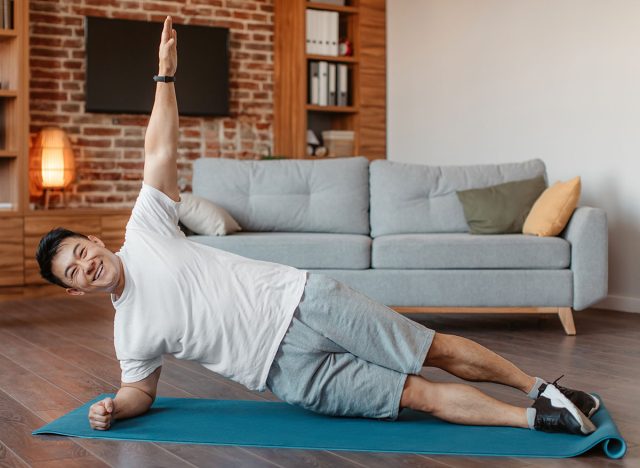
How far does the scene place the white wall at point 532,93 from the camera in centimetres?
521

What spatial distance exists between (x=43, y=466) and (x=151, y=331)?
436mm

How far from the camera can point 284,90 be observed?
23.0 feet

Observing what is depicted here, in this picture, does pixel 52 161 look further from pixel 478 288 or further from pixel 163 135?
pixel 163 135

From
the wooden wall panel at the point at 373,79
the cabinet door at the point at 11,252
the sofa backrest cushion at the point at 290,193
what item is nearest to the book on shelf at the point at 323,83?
the wooden wall panel at the point at 373,79

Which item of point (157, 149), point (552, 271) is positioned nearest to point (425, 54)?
point (552, 271)

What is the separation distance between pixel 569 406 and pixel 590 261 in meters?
2.06

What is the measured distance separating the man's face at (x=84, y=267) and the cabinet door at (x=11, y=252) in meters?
3.65

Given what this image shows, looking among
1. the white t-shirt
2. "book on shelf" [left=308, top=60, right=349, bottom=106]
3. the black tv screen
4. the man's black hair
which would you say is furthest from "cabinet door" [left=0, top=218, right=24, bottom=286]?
the man's black hair

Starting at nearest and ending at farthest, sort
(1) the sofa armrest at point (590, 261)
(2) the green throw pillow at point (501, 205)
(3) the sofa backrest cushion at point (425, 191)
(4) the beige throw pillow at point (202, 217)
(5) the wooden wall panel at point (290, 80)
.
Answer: (1) the sofa armrest at point (590, 261) < (4) the beige throw pillow at point (202, 217) < (2) the green throw pillow at point (501, 205) < (3) the sofa backrest cushion at point (425, 191) < (5) the wooden wall panel at point (290, 80)

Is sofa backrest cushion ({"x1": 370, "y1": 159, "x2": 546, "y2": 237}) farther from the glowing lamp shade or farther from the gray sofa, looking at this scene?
the glowing lamp shade

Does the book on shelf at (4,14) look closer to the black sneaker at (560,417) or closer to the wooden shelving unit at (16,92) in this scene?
the wooden shelving unit at (16,92)

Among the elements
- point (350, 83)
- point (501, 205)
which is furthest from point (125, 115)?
point (501, 205)

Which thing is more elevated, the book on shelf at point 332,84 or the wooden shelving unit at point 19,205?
the book on shelf at point 332,84

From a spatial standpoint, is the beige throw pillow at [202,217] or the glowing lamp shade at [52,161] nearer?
the beige throw pillow at [202,217]
